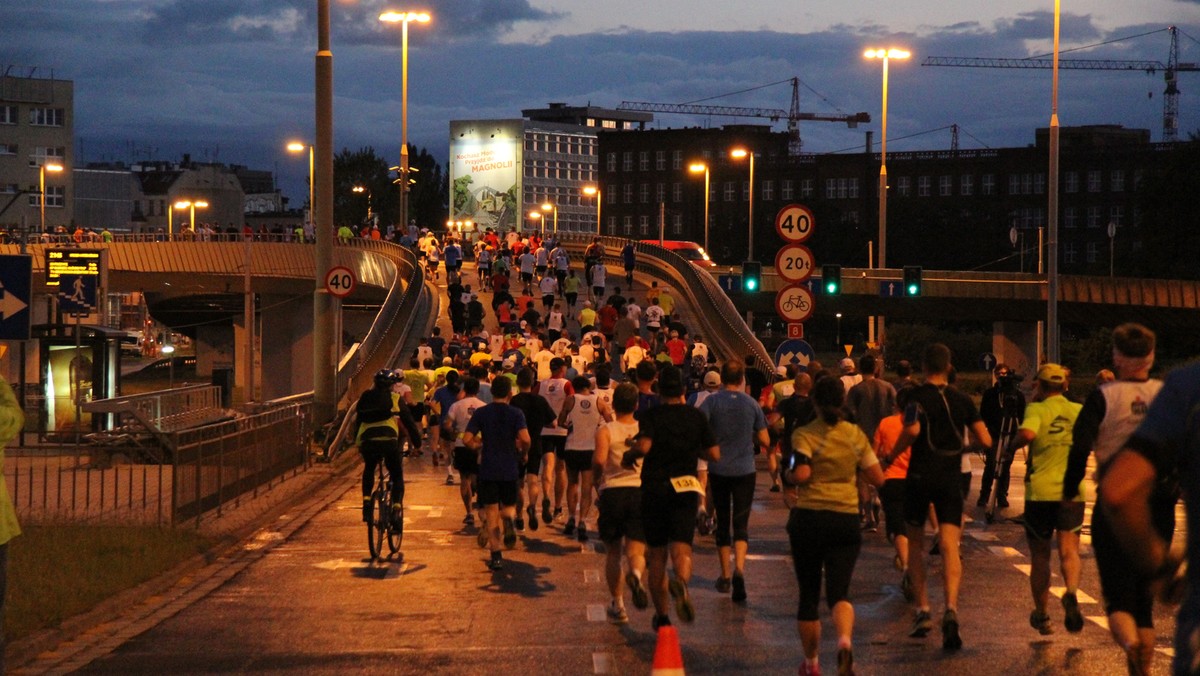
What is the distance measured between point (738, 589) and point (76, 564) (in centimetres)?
527

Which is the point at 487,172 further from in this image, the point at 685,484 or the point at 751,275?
the point at 685,484

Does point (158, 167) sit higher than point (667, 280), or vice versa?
point (158, 167)

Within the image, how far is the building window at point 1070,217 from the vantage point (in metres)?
141

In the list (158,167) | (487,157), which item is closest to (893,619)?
(487,157)

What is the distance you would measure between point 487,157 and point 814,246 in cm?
5398

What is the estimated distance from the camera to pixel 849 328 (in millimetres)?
124000

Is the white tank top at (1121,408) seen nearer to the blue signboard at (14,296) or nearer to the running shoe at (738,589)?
the running shoe at (738,589)

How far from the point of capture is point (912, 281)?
42.5 meters

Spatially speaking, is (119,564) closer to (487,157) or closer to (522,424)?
(522,424)

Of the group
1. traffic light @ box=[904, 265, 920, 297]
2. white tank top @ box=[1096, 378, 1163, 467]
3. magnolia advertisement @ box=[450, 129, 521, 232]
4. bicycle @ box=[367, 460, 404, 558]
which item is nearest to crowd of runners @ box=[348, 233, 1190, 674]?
white tank top @ box=[1096, 378, 1163, 467]

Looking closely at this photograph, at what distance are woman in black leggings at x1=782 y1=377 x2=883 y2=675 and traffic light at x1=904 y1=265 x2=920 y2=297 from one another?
32842 mm

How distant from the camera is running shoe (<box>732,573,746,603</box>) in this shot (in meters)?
12.6

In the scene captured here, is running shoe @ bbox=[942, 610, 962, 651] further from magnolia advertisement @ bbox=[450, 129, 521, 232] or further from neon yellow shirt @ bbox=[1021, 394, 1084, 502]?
magnolia advertisement @ bbox=[450, 129, 521, 232]

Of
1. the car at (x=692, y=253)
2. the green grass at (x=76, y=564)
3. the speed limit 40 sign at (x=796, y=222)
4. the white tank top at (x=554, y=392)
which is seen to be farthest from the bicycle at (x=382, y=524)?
the car at (x=692, y=253)
